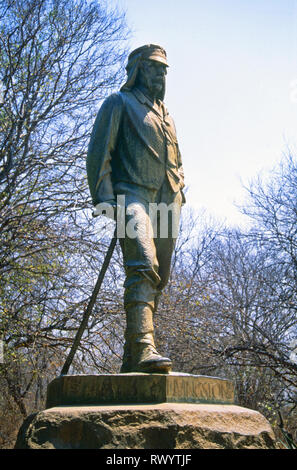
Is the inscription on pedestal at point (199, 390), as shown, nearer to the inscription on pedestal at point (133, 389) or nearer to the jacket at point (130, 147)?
the inscription on pedestal at point (133, 389)

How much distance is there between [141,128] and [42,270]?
6.86 meters

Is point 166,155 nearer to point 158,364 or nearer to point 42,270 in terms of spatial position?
point 158,364

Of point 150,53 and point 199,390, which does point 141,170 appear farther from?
point 199,390

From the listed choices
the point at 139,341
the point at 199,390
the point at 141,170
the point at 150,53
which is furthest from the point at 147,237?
the point at 150,53

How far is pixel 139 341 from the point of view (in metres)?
3.87

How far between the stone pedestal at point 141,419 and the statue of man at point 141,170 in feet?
1.60

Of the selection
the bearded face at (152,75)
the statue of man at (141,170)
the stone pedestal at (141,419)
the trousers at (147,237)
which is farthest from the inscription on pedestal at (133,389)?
the bearded face at (152,75)

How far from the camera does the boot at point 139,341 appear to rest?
3781 mm

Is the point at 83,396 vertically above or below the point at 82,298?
below

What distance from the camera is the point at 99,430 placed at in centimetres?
320

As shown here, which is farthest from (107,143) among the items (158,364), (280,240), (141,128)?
(280,240)

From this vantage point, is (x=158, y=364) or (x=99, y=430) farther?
(x=158, y=364)

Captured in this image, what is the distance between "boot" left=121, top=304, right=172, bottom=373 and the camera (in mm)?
3781
